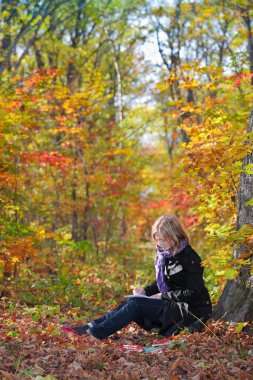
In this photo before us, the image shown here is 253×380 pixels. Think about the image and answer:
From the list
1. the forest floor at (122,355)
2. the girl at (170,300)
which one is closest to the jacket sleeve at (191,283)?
the girl at (170,300)

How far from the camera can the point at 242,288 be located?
4.98m

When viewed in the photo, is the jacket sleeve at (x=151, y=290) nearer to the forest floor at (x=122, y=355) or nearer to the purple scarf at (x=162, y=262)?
the purple scarf at (x=162, y=262)

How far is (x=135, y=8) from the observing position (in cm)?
1572

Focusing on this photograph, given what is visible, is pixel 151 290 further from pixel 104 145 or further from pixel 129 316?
pixel 104 145

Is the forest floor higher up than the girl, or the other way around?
the girl

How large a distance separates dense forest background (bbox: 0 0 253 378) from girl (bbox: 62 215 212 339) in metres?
0.30

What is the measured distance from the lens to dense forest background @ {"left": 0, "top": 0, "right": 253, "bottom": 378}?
656cm

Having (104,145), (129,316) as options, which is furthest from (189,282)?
(104,145)

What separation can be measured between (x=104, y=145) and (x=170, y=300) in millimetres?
8696

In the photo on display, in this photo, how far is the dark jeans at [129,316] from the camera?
4867 millimetres

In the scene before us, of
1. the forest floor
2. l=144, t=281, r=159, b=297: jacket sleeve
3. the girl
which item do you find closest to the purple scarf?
the girl

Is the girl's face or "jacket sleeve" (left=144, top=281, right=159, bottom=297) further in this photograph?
"jacket sleeve" (left=144, top=281, right=159, bottom=297)

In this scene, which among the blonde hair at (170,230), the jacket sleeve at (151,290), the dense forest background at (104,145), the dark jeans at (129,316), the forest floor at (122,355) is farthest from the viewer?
the dense forest background at (104,145)

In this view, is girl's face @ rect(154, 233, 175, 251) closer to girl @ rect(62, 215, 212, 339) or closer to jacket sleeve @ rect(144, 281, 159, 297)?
girl @ rect(62, 215, 212, 339)
